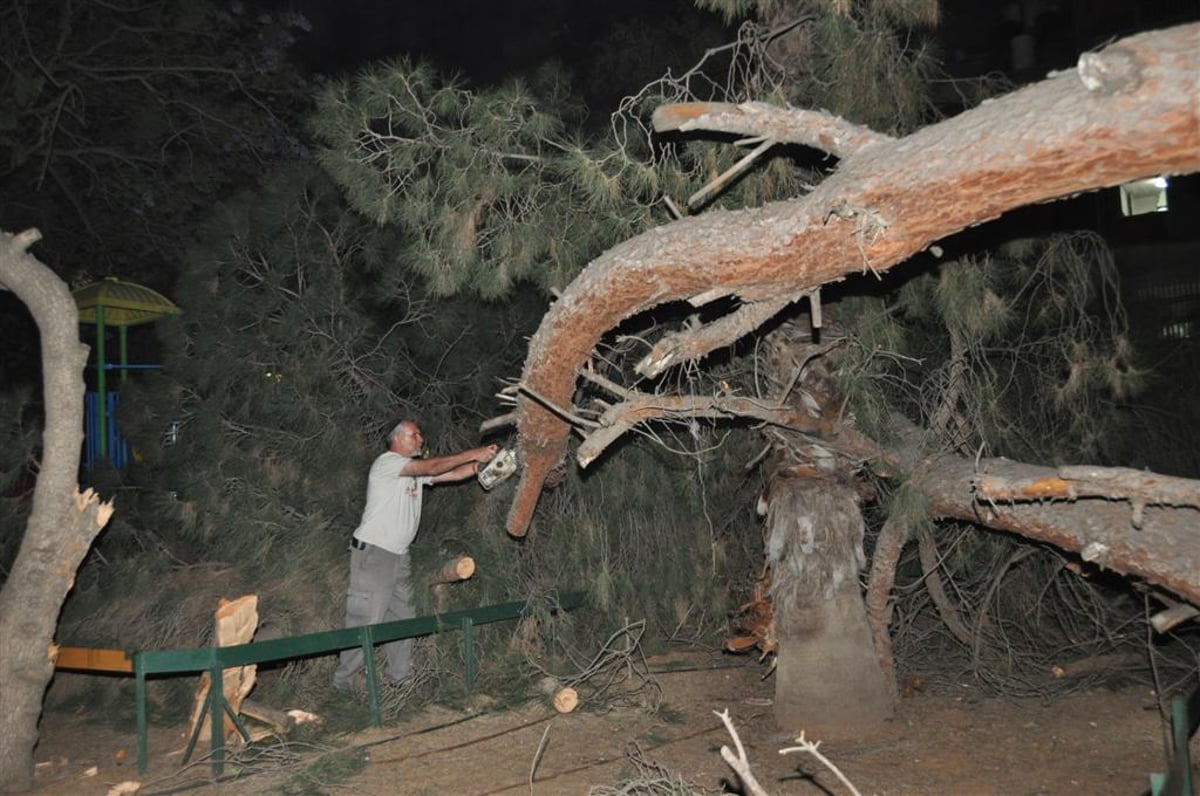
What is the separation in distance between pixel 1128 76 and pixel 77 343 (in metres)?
4.71

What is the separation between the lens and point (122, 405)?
7922 millimetres

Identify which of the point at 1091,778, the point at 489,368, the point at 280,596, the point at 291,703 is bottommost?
the point at 1091,778

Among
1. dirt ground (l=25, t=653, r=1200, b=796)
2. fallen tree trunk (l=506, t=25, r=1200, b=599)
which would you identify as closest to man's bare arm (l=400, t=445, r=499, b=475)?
fallen tree trunk (l=506, t=25, r=1200, b=599)

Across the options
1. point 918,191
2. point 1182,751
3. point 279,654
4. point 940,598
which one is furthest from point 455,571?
point 1182,751

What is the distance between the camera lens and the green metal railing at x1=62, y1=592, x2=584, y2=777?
513 cm

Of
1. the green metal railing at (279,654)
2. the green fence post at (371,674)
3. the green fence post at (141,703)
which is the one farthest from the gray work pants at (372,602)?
the green fence post at (141,703)

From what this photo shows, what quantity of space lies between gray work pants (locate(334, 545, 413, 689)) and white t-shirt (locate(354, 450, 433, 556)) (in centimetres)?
8

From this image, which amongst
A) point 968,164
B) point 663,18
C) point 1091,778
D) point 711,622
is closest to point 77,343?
point 968,164

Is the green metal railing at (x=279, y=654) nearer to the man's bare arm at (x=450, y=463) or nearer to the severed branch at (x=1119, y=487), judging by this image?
the man's bare arm at (x=450, y=463)

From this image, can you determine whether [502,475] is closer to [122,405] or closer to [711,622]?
[711,622]

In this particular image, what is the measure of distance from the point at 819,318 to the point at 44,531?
12.6 feet

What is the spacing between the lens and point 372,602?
6.55 m

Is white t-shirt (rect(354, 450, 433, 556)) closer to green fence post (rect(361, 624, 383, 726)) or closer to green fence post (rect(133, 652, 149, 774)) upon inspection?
green fence post (rect(361, 624, 383, 726))

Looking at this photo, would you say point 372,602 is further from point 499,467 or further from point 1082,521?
point 1082,521
